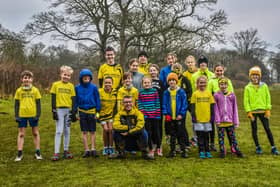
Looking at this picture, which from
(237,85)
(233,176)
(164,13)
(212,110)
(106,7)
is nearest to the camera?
(233,176)

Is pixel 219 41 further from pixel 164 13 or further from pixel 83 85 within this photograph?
pixel 83 85

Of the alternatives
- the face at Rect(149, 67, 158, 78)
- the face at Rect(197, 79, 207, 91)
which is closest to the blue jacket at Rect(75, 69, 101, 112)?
the face at Rect(149, 67, 158, 78)

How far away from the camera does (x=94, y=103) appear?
18.6ft

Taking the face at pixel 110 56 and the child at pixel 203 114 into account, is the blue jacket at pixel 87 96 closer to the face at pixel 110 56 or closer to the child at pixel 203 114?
the face at pixel 110 56

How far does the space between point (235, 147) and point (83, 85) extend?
10.0ft

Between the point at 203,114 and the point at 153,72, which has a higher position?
the point at 153,72

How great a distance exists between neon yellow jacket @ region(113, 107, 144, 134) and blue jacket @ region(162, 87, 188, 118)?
48 centimetres

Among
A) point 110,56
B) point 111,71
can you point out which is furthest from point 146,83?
point 110,56

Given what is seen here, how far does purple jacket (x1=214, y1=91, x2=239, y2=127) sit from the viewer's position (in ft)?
18.5

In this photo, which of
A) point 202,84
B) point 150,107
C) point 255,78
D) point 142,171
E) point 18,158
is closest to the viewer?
point 142,171

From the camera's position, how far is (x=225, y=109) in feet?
18.4

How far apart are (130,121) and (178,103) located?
940 millimetres

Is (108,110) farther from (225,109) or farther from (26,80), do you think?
(225,109)

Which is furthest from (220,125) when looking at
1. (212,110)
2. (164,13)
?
(164,13)
